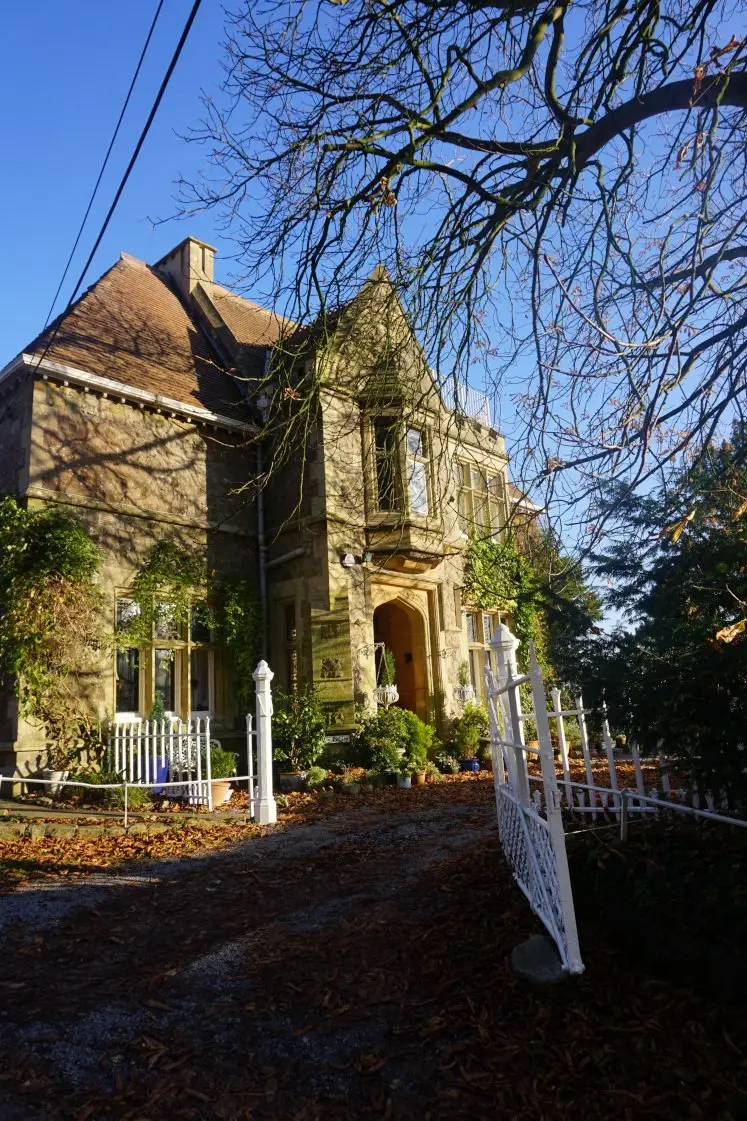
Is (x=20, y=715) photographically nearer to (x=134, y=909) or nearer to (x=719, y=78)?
(x=134, y=909)

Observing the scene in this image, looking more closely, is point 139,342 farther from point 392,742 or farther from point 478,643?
point 478,643

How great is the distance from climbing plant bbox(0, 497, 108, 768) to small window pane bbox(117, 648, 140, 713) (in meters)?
0.86

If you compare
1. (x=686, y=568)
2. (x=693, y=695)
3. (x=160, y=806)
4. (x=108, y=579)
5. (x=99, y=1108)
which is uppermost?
(x=108, y=579)

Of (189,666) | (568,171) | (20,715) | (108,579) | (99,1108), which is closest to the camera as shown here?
(99,1108)

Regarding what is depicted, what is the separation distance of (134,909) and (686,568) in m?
4.54

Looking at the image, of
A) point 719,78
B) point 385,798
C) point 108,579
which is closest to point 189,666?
point 108,579

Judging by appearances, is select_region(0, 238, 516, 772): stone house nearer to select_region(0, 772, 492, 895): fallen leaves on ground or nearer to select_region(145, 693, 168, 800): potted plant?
select_region(145, 693, 168, 800): potted plant

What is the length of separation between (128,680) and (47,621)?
6.25ft

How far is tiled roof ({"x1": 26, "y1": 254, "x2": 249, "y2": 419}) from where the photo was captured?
42.0 ft

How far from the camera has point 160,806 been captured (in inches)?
372

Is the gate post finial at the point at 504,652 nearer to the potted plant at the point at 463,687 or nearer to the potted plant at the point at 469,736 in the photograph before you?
the potted plant at the point at 469,736

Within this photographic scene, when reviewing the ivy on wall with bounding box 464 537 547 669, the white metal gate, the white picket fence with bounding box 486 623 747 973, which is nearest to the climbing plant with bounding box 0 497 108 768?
the ivy on wall with bounding box 464 537 547 669

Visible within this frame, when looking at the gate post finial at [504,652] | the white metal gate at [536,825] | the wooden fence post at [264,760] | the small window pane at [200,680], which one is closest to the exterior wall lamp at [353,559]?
the small window pane at [200,680]

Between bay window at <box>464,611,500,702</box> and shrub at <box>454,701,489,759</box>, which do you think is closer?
shrub at <box>454,701,489,759</box>
